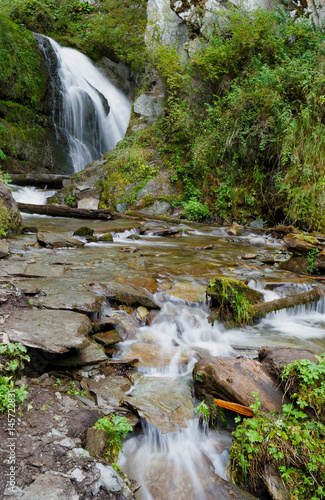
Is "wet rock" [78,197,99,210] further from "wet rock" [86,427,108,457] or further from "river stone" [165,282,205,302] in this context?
"wet rock" [86,427,108,457]

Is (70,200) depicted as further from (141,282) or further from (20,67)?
(141,282)

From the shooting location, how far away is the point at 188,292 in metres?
4.51

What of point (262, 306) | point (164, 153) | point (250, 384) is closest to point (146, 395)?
point (250, 384)

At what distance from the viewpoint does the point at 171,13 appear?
14266mm

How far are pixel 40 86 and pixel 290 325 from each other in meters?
17.4

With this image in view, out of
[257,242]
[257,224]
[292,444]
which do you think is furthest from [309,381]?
[257,224]

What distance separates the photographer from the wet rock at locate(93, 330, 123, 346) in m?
3.31

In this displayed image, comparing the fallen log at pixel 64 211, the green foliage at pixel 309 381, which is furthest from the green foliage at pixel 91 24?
the green foliage at pixel 309 381

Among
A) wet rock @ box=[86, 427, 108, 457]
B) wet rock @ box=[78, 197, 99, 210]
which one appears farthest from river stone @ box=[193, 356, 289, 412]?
wet rock @ box=[78, 197, 99, 210]

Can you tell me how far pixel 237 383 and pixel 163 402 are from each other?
0.66m

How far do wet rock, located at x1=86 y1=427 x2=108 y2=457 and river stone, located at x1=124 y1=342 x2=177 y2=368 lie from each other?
1091mm

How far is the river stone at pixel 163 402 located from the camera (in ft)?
8.41

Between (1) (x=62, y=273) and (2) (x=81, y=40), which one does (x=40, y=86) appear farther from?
(1) (x=62, y=273)

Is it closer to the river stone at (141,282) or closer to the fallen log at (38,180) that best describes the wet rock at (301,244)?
the river stone at (141,282)
